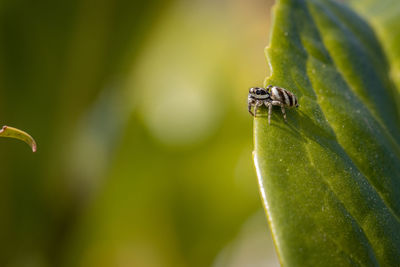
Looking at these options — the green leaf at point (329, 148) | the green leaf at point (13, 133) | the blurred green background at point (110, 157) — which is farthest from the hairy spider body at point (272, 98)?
the blurred green background at point (110, 157)

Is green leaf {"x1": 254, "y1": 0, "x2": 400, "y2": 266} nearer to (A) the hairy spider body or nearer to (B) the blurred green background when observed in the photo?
(A) the hairy spider body

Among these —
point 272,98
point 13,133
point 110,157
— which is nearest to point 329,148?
point 272,98

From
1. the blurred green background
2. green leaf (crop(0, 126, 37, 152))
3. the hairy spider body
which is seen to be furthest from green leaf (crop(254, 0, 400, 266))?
the blurred green background

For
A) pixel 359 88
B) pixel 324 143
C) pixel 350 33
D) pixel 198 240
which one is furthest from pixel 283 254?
pixel 198 240

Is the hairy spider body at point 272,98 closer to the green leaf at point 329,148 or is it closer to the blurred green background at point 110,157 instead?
the green leaf at point 329,148

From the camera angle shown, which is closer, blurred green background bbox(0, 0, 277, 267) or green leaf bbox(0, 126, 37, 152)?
green leaf bbox(0, 126, 37, 152)

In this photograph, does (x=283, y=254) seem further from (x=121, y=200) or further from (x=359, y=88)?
(x=121, y=200)
